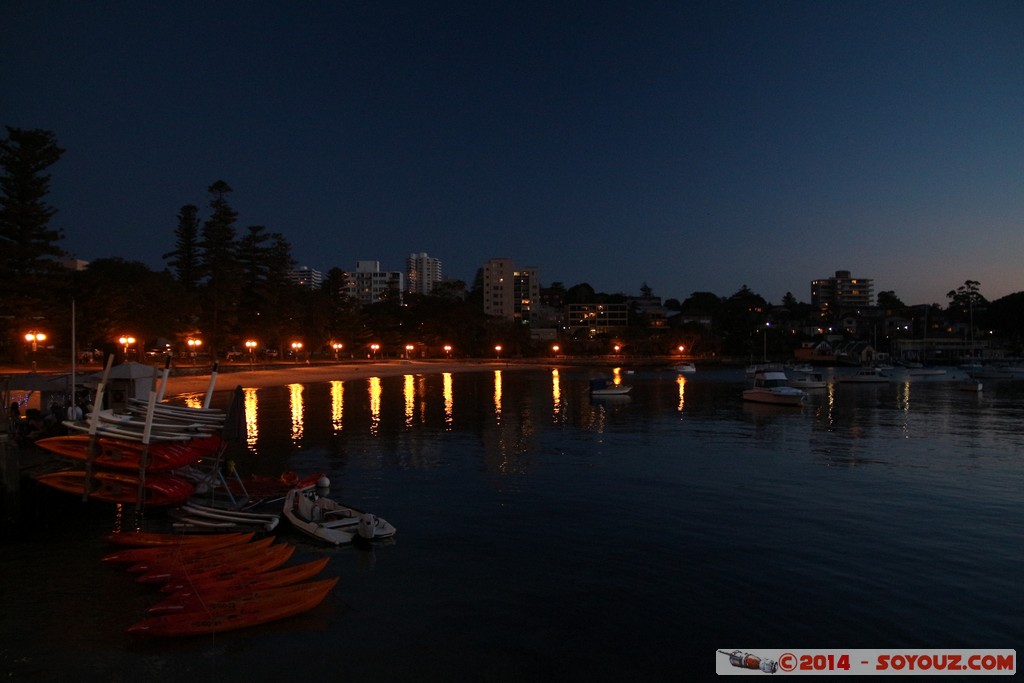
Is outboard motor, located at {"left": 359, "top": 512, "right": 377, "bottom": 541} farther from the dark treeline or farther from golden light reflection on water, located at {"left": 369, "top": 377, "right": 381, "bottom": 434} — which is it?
golden light reflection on water, located at {"left": 369, "top": 377, "right": 381, "bottom": 434}

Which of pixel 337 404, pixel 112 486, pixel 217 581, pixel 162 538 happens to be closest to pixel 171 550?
pixel 162 538

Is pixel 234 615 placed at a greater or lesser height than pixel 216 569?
lesser

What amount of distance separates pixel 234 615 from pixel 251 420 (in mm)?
30326

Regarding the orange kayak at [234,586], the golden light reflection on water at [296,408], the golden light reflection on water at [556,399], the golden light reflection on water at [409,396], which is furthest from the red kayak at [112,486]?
the golden light reflection on water at [556,399]

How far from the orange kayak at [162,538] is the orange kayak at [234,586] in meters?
2.40

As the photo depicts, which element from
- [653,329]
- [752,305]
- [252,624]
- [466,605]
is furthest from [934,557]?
[752,305]

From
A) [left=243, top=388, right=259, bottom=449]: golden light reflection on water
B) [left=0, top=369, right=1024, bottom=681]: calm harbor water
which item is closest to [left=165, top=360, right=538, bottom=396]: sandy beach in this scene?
[left=243, top=388, right=259, bottom=449]: golden light reflection on water

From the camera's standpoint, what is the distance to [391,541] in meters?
15.5

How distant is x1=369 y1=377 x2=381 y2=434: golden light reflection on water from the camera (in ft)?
123

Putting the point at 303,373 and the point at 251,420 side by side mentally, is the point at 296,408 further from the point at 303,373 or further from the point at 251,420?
the point at 303,373

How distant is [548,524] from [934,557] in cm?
867

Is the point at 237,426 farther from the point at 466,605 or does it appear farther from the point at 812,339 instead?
A: the point at 812,339

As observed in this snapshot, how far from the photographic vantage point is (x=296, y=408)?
1823 inches

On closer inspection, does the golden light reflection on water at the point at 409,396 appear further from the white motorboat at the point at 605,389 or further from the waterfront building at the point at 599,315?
the waterfront building at the point at 599,315
